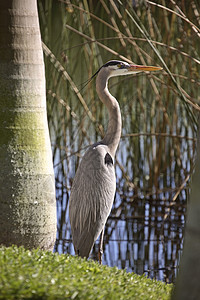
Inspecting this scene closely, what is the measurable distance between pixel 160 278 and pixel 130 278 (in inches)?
57.5

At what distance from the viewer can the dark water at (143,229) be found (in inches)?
174

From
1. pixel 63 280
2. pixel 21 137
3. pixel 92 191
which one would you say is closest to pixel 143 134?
pixel 92 191

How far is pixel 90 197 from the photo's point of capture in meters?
3.48

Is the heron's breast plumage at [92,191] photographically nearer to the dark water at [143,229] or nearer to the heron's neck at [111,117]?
the heron's neck at [111,117]

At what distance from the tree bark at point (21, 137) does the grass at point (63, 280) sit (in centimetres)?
59

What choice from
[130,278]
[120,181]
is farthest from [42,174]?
[120,181]

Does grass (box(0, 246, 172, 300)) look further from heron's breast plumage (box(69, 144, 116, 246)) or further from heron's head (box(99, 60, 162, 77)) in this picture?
heron's head (box(99, 60, 162, 77))

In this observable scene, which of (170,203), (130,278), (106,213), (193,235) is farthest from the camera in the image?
(170,203)

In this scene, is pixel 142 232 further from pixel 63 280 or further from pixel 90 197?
pixel 63 280

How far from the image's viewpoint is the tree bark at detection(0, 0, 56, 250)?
3.34 meters

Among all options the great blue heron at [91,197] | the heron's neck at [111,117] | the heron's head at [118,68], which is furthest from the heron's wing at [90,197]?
the heron's head at [118,68]

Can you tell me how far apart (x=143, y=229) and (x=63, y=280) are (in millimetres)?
3016

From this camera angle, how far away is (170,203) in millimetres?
5391

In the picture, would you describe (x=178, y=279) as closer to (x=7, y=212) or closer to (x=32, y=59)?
(x=7, y=212)
